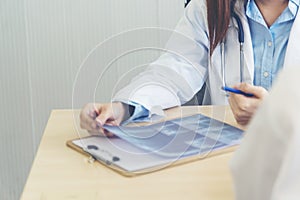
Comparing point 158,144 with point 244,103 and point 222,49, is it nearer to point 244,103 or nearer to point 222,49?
point 244,103

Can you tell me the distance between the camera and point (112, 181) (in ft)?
2.56

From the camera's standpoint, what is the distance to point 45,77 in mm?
2043

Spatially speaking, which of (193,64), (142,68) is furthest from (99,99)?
(193,64)

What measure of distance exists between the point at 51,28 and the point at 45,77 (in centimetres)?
21

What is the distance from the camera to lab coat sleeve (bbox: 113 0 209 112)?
1091 millimetres

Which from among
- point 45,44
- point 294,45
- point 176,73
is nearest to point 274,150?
point 176,73

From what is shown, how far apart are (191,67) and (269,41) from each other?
0.23 m

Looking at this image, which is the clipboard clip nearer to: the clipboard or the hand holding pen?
the clipboard

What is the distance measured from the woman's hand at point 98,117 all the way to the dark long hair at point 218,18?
41 cm

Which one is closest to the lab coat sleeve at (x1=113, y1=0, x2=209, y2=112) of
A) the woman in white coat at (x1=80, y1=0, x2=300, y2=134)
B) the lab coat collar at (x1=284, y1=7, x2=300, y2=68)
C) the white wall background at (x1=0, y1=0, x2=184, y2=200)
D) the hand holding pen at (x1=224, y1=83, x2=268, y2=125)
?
the woman in white coat at (x1=80, y1=0, x2=300, y2=134)

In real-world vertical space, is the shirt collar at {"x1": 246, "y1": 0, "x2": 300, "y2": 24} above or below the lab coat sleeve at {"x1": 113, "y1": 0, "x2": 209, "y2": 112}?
above

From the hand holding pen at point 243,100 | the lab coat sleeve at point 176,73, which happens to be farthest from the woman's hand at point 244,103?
the lab coat sleeve at point 176,73

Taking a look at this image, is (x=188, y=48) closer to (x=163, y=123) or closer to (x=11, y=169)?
(x=163, y=123)

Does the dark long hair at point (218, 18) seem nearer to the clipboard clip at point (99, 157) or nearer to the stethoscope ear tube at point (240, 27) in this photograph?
the stethoscope ear tube at point (240, 27)
